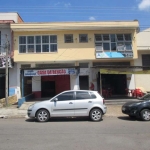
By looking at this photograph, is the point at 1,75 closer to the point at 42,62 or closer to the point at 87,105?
the point at 42,62

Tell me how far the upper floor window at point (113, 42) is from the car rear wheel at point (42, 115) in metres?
12.8

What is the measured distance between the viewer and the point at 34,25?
73.2 feet

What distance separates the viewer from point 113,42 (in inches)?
903

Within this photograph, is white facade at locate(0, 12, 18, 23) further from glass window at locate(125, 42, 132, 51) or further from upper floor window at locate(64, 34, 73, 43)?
glass window at locate(125, 42, 132, 51)

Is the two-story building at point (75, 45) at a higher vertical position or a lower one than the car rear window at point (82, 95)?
higher

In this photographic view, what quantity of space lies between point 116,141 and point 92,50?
16.3 meters

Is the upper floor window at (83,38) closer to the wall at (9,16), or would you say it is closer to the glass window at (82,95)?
the wall at (9,16)

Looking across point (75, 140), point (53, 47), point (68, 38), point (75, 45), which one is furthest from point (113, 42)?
point (75, 140)

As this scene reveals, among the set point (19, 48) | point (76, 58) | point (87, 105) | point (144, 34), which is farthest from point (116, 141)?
point (144, 34)

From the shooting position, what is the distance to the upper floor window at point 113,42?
22750 mm

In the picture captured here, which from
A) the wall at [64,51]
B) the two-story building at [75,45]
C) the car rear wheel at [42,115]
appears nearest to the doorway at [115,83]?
the two-story building at [75,45]

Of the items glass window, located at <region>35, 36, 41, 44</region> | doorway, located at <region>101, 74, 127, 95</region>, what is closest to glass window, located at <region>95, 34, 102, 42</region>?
doorway, located at <region>101, 74, 127, 95</region>

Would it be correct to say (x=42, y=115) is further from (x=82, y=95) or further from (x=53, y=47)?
(x=53, y=47)

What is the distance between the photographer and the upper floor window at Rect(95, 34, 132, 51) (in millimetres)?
22750
